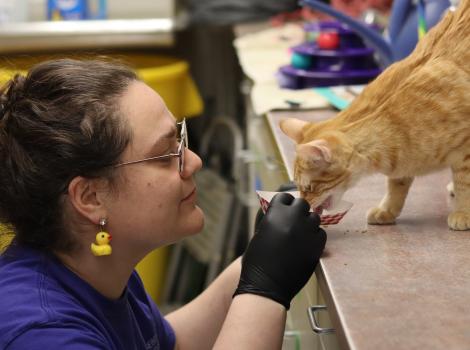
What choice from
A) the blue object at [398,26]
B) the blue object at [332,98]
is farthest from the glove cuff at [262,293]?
the blue object at [398,26]

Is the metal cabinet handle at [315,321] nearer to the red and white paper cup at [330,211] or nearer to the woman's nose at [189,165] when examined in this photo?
the red and white paper cup at [330,211]

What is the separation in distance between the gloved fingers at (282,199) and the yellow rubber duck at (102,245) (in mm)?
229

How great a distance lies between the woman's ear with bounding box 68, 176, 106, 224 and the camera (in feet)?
3.16

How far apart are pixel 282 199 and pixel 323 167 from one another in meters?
0.08

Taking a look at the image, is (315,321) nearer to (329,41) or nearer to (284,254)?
(284,254)

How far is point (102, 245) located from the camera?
0.98 metres

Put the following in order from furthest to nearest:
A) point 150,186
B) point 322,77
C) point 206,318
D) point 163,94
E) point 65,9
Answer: point 65,9 → point 163,94 → point 322,77 → point 206,318 → point 150,186

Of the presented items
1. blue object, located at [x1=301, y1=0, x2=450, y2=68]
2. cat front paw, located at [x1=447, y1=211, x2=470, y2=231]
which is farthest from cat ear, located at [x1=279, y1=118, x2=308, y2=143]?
blue object, located at [x1=301, y1=0, x2=450, y2=68]

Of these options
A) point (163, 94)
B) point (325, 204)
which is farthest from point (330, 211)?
point (163, 94)

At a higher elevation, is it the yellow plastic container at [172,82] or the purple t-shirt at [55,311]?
the purple t-shirt at [55,311]

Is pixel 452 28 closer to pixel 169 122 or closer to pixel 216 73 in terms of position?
pixel 169 122

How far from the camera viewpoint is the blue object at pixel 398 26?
1616mm

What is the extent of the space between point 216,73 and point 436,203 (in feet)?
7.33

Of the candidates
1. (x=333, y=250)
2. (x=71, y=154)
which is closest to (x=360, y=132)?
(x=333, y=250)
